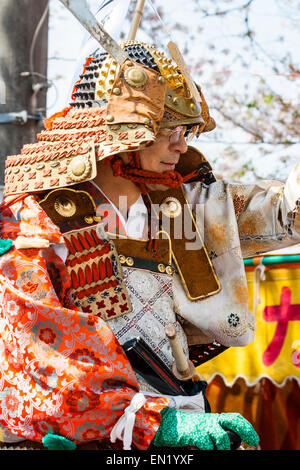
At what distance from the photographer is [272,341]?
5188mm

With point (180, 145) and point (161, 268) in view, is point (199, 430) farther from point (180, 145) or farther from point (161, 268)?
point (180, 145)

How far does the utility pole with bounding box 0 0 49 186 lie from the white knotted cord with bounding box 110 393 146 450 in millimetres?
2750

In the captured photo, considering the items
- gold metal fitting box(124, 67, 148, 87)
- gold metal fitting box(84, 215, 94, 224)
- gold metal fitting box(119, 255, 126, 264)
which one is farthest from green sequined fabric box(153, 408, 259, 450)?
gold metal fitting box(124, 67, 148, 87)

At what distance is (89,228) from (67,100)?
2.26ft

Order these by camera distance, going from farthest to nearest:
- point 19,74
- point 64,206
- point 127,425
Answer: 1. point 19,74
2. point 64,206
3. point 127,425

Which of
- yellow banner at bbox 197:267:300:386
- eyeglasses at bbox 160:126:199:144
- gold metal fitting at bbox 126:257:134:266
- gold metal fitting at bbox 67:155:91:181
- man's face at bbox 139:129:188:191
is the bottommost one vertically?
yellow banner at bbox 197:267:300:386

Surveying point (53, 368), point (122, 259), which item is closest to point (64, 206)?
point (122, 259)

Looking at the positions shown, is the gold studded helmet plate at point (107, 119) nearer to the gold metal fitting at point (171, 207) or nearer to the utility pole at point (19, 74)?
the gold metal fitting at point (171, 207)

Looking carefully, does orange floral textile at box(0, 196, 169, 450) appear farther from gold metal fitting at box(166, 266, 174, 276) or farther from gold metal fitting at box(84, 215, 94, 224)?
gold metal fitting at box(166, 266, 174, 276)

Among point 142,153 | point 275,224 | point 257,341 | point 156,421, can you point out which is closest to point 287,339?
point 257,341

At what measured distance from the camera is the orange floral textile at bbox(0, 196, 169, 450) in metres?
2.15

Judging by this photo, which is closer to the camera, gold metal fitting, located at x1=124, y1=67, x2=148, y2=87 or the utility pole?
gold metal fitting, located at x1=124, y1=67, x2=148, y2=87

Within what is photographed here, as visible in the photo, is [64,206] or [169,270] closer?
[64,206]

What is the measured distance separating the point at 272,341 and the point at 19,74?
2703mm
